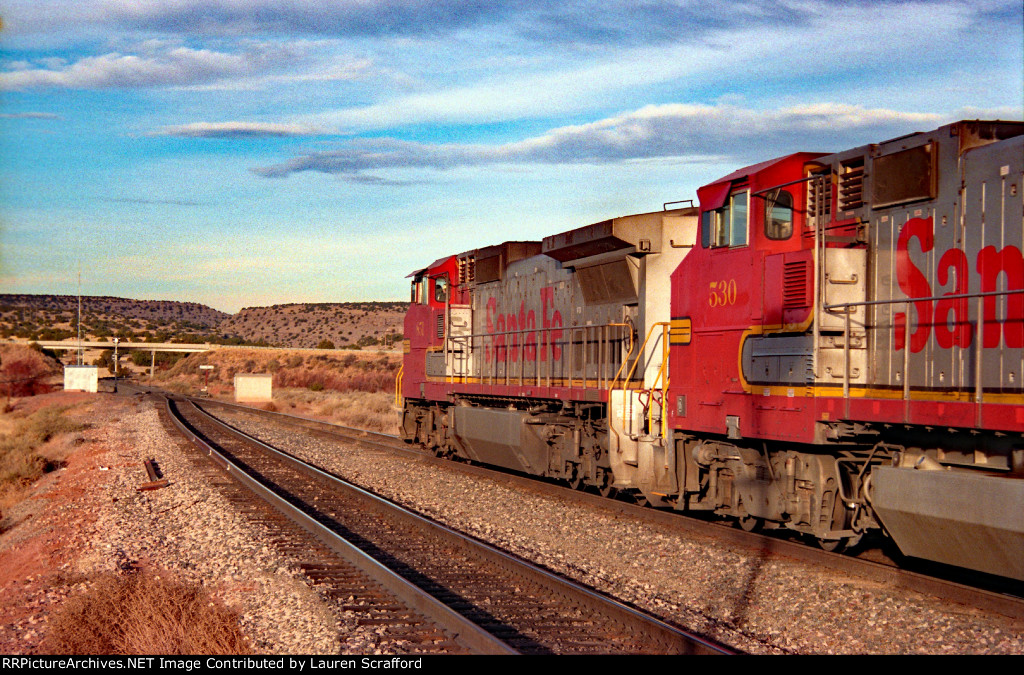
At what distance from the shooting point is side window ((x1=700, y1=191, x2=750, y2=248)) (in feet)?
32.8

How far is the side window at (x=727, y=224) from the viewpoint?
32.8 ft

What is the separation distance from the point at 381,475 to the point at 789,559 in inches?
382

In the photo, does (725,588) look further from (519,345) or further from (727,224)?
(519,345)

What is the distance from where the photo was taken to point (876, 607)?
7.32 metres

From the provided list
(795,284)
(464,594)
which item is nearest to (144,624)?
(464,594)

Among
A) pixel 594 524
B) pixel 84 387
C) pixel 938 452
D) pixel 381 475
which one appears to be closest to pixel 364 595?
pixel 594 524

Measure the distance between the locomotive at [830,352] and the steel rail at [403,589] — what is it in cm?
371

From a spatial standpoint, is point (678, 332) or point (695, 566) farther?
point (678, 332)

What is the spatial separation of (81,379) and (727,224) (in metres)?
52.0

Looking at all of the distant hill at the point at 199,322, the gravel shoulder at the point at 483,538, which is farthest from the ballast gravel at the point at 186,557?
the distant hill at the point at 199,322

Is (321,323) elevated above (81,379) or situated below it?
above

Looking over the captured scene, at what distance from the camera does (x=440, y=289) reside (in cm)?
2033

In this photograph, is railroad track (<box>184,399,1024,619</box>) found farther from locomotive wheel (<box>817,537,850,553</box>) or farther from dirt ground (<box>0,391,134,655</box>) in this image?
dirt ground (<box>0,391,134,655</box>)
